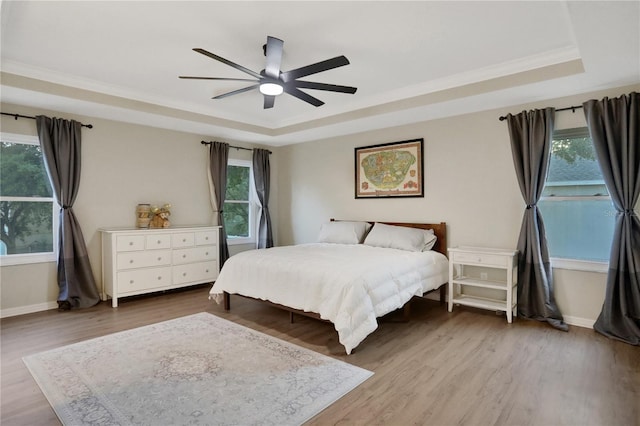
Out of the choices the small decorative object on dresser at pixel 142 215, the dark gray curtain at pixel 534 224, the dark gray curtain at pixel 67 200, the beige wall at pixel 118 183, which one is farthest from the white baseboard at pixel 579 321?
the dark gray curtain at pixel 67 200

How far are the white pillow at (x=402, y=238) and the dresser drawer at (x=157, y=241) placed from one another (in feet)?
8.90

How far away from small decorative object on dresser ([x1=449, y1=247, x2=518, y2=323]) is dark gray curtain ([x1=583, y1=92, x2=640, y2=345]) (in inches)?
30.8

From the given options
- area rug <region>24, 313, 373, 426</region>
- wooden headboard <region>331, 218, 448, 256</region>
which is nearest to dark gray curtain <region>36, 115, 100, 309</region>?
area rug <region>24, 313, 373, 426</region>

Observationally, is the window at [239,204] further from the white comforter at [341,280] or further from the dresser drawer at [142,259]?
the white comforter at [341,280]

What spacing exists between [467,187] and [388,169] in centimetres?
116

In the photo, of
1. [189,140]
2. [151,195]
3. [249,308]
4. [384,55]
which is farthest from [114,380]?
[189,140]

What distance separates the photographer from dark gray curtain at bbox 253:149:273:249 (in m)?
6.20

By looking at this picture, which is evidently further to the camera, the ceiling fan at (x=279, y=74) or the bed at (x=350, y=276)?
the bed at (x=350, y=276)

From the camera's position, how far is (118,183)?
4633mm

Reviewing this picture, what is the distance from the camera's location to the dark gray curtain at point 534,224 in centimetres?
359

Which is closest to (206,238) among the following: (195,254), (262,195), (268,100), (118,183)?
(195,254)

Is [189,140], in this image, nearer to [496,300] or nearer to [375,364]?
[375,364]

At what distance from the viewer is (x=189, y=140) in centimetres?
537

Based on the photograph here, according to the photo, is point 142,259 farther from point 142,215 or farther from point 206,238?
point 206,238
